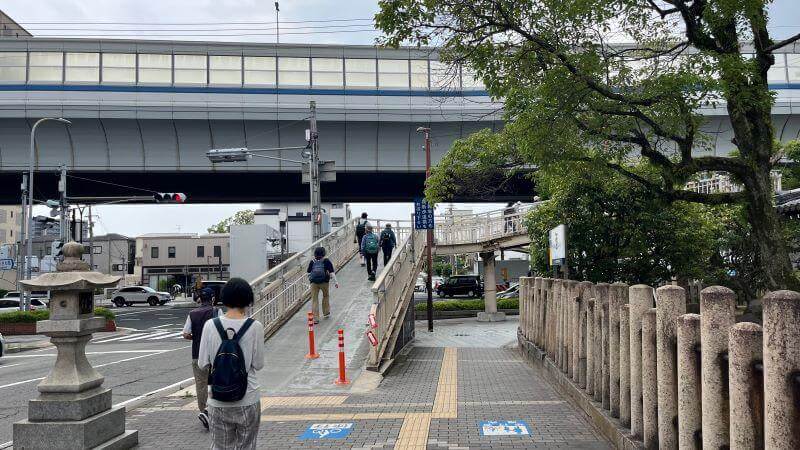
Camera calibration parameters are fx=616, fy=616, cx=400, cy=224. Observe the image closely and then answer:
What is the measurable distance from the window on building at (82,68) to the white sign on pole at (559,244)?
2439cm

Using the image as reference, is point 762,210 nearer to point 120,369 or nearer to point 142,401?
point 142,401

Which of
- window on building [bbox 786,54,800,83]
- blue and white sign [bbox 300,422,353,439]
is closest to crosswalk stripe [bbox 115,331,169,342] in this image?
blue and white sign [bbox 300,422,353,439]

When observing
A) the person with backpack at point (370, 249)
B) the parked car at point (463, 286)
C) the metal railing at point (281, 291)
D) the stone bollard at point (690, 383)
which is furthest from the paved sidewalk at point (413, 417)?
the parked car at point (463, 286)

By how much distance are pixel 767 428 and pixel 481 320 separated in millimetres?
27747

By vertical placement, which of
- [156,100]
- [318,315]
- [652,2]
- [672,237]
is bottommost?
[318,315]

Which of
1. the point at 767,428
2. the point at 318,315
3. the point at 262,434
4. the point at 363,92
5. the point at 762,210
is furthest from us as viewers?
the point at 363,92

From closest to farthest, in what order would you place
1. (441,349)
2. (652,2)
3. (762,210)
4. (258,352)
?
(258,352) < (762,210) < (652,2) < (441,349)

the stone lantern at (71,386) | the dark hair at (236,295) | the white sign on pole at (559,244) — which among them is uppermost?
the white sign on pole at (559,244)

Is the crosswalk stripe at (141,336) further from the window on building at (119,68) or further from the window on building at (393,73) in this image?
the window on building at (393,73)

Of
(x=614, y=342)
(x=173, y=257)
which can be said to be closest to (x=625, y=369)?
(x=614, y=342)

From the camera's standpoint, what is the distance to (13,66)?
27953 mm

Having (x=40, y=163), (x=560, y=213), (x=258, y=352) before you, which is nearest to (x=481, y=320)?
(x=560, y=213)

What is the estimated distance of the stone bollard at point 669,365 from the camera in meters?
4.80

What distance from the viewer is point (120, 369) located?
46.2 ft
